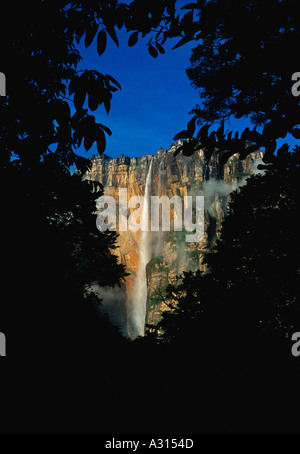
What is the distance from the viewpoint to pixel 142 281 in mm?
81500

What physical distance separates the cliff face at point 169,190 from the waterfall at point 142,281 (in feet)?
3.53

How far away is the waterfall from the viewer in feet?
249

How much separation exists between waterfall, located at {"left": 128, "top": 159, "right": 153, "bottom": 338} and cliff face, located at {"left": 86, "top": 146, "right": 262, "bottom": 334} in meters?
1.08

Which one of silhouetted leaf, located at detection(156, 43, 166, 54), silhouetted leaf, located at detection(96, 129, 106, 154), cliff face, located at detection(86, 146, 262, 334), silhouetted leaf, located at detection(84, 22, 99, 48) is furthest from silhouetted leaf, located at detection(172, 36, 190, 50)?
cliff face, located at detection(86, 146, 262, 334)

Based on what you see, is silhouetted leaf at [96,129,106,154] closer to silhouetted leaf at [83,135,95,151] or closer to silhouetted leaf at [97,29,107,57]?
silhouetted leaf at [83,135,95,151]

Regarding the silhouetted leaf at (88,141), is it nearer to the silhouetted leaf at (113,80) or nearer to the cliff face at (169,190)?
the silhouetted leaf at (113,80)

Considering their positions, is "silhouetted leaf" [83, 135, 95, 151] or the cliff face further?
the cliff face

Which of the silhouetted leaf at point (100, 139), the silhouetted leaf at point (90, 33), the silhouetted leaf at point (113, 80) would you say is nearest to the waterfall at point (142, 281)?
the silhouetted leaf at point (100, 139)

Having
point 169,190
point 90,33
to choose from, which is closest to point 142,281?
point 169,190

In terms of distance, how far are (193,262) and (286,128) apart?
252 ft

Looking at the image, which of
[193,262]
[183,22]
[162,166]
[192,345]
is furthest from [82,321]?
[162,166]

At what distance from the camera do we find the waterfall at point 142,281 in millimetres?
75875

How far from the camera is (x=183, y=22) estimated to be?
2.06 meters

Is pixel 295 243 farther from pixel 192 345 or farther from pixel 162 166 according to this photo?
pixel 162 166
